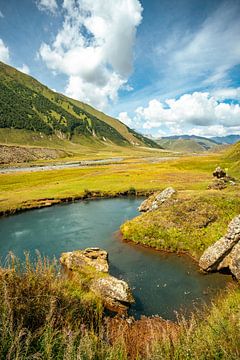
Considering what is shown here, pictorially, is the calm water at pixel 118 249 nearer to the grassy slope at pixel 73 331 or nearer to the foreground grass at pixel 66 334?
the grassy slope at pixel 73 331

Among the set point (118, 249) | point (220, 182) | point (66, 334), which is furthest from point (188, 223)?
point (220, 182)

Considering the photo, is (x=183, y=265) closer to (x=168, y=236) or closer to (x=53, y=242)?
(x=168, y=236)

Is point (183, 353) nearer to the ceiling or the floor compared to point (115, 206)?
nearer to the ceiling

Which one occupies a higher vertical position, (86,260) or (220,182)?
(220,182)

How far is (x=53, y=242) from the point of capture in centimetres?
3300

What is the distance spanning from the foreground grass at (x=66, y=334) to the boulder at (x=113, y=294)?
11.5ft

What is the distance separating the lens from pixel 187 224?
30469mm

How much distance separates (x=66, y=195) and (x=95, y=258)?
3567 cm

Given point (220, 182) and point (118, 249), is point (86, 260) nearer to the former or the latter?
point (118, 249)

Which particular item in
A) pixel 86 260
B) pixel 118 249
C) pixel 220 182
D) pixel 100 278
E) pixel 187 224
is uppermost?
pixel 220 182

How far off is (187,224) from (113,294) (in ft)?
49.5

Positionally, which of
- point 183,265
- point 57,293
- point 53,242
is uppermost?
point 57,293

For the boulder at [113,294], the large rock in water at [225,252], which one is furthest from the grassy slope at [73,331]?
the large rock in water at [225,252]

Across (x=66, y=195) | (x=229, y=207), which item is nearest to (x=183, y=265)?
(x=229, y=207)
